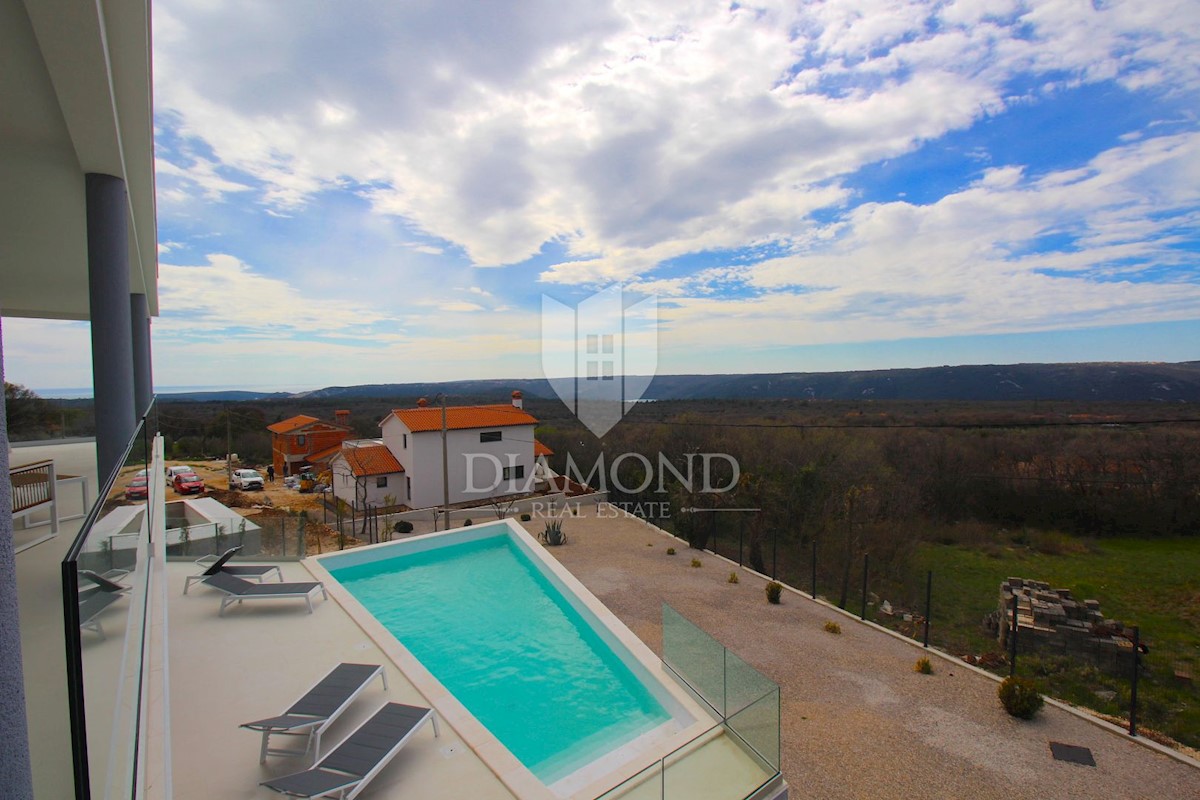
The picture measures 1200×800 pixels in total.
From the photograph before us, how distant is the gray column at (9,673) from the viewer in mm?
654

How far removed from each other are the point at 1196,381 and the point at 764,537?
33.3 meters

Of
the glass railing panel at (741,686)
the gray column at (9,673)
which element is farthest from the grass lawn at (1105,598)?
the gray column at (9,673)

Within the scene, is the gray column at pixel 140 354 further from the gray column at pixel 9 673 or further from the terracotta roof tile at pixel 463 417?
the terracotta roof tile at pixel 463 417

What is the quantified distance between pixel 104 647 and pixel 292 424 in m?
31.0

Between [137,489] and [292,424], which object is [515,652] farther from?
[292,424]

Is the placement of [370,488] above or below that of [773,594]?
above

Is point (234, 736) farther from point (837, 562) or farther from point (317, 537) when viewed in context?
point (837, 562)

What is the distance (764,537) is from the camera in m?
17.4

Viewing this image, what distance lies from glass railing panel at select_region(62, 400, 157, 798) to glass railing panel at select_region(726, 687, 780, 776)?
4.43 meters

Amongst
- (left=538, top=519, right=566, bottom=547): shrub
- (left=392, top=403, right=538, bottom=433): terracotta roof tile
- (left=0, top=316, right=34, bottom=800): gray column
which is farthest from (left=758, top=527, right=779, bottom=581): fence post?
(left=0, top=316, right=34, bottom=800): gray column

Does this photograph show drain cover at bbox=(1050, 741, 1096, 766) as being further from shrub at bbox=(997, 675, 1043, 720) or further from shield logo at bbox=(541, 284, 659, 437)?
shield logo at bbox=(541, 284, 659, 437)

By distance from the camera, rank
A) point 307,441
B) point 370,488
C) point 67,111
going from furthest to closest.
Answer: point 307,441 → point 370,488 → point 67,111

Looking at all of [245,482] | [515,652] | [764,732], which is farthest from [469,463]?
[764,732]

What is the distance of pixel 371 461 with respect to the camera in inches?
837
